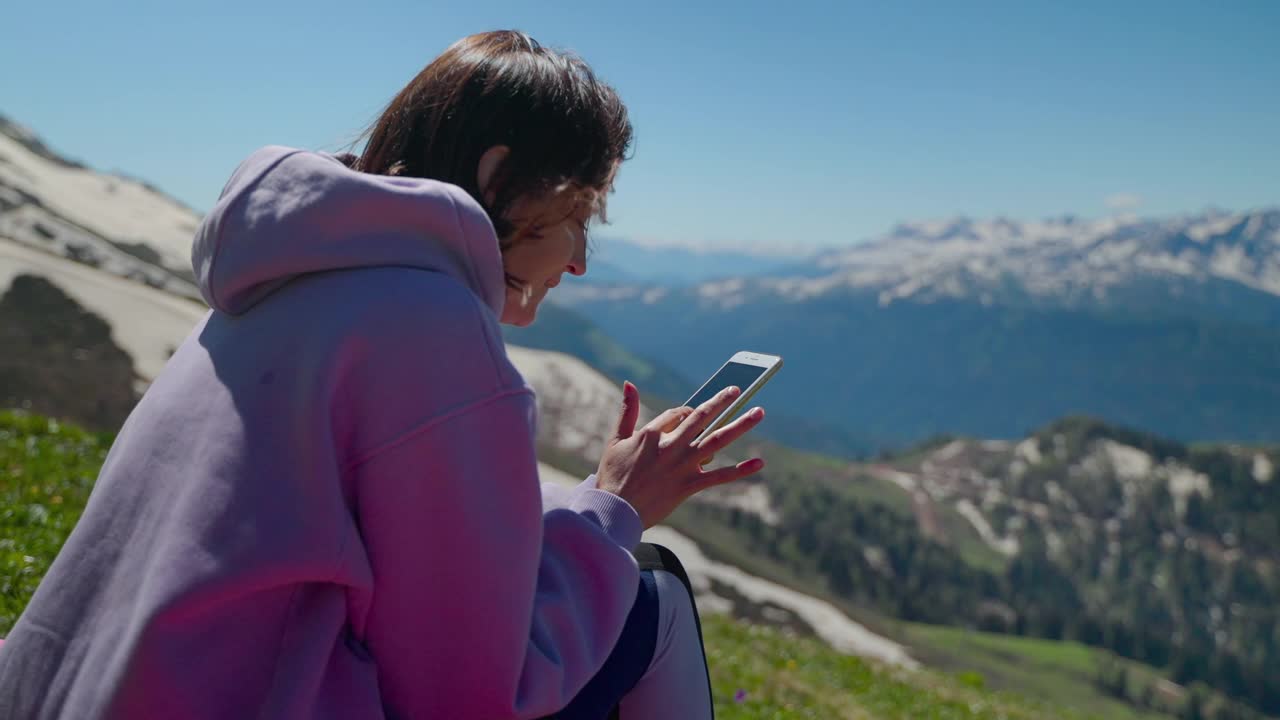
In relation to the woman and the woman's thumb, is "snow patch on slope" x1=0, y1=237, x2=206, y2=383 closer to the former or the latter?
the woman's thumb

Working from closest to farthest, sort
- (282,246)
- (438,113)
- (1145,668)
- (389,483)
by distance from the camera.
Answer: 1. (389,483)
2. (282,246)
3. (438,113)
4. (1145,668)

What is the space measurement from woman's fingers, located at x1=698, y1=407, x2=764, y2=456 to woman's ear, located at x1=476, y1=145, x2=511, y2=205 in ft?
3.87

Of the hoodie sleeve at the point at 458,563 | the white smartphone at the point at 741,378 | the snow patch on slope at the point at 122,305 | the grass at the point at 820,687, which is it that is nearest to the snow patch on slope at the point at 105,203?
the snow patch on slope at the point at 122,305

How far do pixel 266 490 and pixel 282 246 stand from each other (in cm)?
64

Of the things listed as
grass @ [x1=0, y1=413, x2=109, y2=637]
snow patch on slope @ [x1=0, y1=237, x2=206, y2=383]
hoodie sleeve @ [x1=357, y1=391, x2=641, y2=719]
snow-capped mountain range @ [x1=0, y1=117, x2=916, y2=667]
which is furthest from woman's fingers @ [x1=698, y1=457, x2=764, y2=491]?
snow patch on slope @ [x1=0, y1=237, x2=206, y2=383]

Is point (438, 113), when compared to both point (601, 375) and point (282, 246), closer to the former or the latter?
point (282, 246)

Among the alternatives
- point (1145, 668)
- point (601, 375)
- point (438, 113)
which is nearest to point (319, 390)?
point (438, 113)

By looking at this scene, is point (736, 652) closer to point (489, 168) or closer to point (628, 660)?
point (628, 660)

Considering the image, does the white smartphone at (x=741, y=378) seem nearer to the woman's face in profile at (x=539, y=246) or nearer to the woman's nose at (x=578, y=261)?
the woman's nose at (x=578, y=261)

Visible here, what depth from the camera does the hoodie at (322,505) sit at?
2.39 metres

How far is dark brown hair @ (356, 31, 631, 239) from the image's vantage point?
9.90 ft

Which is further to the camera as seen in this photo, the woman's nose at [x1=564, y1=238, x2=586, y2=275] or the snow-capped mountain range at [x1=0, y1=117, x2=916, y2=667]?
the snow-capped mountain range at [x1=0, y1=117, x2=916, y2=667]

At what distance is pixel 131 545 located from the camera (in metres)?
2.57

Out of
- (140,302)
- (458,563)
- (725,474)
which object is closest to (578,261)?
(725,474)
